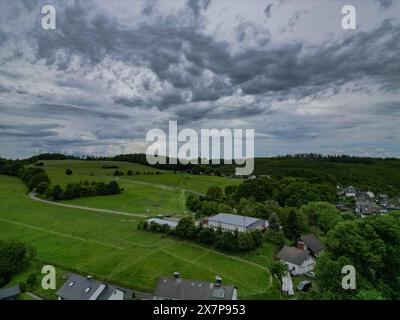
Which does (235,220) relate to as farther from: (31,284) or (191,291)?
(31,284)

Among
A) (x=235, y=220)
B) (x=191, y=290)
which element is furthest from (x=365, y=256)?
(x=235, y=220)

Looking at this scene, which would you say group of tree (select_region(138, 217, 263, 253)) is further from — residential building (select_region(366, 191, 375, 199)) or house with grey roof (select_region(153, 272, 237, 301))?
residential building (select_region(366, 191, 375, 199))

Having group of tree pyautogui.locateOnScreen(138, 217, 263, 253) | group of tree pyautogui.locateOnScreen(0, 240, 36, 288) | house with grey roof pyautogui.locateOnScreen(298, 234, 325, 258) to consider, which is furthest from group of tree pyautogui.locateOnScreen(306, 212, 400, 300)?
group of tree pyautogui.locateOnScreen(0, 240, 36, 288)

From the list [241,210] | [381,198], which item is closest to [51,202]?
[241,210]

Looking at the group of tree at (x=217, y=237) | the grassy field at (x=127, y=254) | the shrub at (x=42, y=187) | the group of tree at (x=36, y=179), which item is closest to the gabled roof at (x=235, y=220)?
the group of tree at (x=217, y=237)

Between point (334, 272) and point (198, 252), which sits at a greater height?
point (334, 272)
